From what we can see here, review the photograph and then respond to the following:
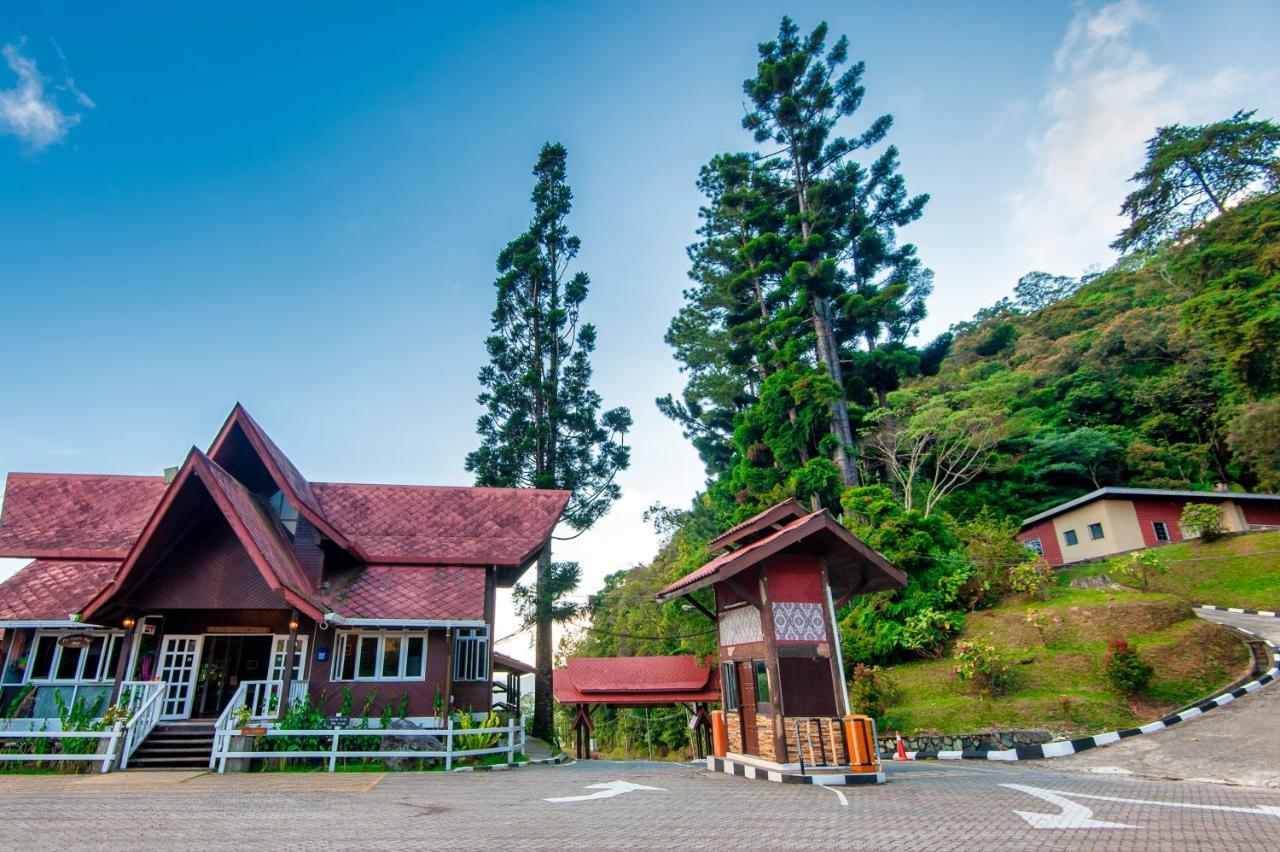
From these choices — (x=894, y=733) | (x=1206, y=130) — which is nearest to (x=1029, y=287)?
(x=1206, y=130)

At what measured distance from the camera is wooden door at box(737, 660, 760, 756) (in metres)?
11.3

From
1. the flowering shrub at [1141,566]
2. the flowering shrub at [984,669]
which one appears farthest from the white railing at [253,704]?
the flowering shrub at [1141,566]

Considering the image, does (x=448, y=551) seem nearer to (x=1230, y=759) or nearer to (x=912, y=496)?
(x=1230, y=759)

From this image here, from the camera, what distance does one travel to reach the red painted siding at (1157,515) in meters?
28.0

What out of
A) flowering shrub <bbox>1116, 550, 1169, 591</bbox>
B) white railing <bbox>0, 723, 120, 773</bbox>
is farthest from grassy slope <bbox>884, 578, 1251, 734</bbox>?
white railing <bbox>0, 723, 120, 773</bbox>

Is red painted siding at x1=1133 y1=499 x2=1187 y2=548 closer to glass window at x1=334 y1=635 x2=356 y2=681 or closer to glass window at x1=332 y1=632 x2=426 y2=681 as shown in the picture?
glass window at x1=332 y1=632 x2=426 y2=681

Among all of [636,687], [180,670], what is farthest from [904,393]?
[180,670]

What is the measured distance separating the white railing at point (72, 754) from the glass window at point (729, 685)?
1088cm

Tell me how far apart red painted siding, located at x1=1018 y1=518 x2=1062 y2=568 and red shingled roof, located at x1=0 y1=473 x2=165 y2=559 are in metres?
35.7

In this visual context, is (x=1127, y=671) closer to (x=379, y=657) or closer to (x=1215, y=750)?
(x=1215, y=750)

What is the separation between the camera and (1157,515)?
28.4 meters

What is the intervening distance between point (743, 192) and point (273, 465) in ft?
75.4

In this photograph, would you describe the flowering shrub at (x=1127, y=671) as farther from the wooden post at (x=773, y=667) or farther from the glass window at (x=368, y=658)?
the glass window at (x=368, y=658)

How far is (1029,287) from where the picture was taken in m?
62.7
